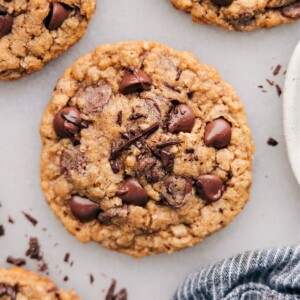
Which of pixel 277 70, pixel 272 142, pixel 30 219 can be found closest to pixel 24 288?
pixel 30 219

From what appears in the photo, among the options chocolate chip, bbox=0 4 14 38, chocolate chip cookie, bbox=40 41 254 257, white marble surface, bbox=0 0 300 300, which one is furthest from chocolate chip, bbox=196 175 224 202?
chocolate chip, bbox=0 4 14 38

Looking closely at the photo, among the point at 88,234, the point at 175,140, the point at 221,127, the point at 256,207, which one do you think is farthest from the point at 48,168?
the point at 256,207

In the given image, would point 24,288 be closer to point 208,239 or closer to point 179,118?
point 208,239

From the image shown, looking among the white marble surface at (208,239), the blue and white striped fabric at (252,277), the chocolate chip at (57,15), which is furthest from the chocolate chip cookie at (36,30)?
the blue and white striped fabric at (252,277)

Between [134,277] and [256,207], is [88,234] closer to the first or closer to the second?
[134,277]

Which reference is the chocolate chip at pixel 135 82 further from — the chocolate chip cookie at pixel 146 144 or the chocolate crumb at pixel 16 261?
the chocolate crumb at pixel 16 261

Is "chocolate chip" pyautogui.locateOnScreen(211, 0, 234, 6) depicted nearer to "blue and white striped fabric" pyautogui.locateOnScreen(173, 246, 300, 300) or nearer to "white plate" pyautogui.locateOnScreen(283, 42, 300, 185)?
"white plate" pyautogui.locateOnScreen(283, 42, 300, 185)
